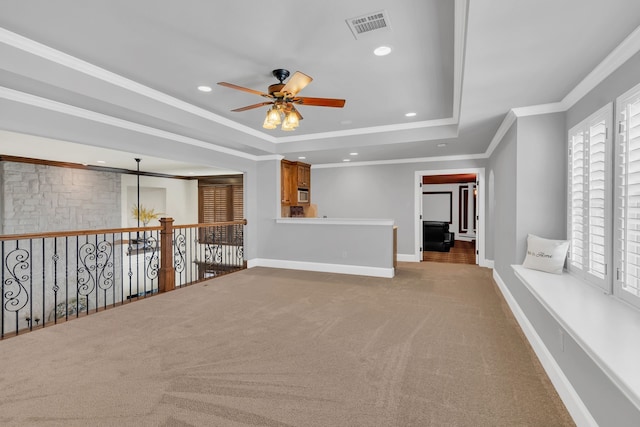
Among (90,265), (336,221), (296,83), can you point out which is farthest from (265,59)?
(90,265)

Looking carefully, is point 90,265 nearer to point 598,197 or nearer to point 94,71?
point 94,71

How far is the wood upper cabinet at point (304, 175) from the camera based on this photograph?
293 inches

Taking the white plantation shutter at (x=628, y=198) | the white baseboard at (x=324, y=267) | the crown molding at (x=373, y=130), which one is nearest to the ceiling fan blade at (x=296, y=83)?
the white plantation shutter at (x=628, y=198)

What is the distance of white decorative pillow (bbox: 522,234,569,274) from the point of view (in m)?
2.90

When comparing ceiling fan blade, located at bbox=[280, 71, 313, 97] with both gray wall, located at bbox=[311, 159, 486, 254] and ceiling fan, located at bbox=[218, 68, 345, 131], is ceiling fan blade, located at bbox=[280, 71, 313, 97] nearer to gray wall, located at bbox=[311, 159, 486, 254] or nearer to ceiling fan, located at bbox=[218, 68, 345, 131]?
ceiling fan, located at bbox=[218, 68, 345, 131]

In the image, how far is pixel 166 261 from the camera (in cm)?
471

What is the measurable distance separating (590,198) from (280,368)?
287 cm

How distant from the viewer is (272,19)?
7.43ft

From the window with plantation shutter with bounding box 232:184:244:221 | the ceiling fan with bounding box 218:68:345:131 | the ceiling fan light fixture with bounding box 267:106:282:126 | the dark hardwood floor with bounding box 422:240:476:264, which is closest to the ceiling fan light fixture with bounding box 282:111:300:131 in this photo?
the ceiling fan with bounding box 218:68:345:131

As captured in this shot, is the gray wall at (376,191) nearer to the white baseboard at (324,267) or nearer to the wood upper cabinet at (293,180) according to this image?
the wood upper cabinet at (293,180)

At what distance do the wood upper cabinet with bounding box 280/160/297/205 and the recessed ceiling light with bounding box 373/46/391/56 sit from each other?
4076mm

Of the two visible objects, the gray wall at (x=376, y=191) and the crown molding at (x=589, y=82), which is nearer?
the crown molding at (x=589, y=82)

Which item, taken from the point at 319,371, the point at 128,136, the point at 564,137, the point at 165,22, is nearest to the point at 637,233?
the point at 564,137

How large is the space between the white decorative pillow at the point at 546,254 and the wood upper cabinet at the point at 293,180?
182 inches
